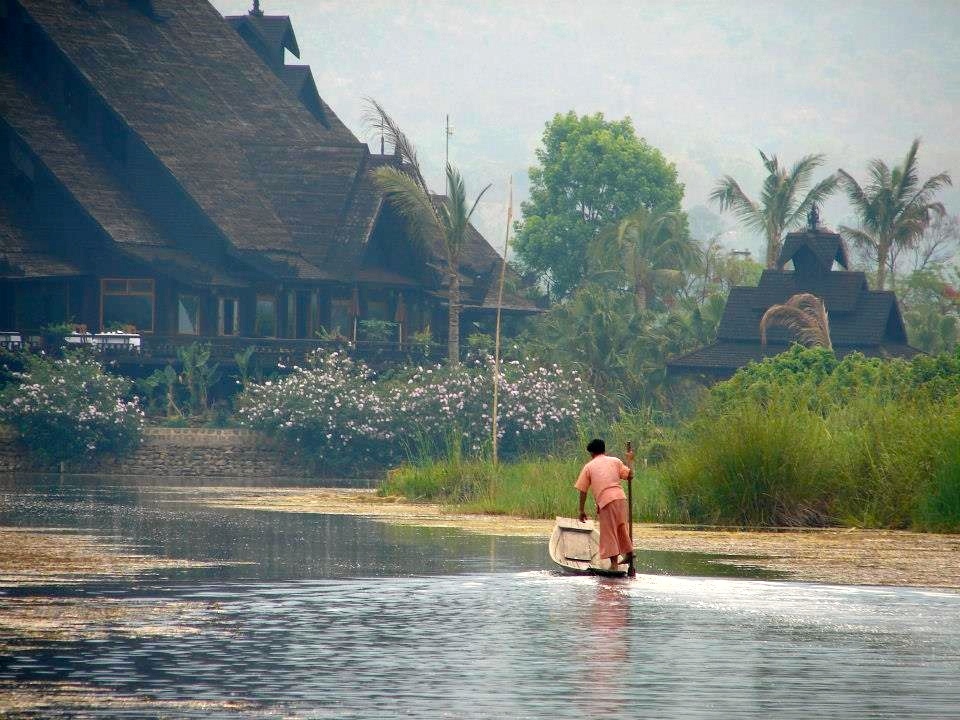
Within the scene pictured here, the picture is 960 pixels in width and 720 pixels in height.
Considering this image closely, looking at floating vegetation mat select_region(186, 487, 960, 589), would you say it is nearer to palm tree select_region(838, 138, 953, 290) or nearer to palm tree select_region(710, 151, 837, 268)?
palm tree select_region(710, 151, 837, 268)

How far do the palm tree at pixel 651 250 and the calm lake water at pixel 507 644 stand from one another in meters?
41.2

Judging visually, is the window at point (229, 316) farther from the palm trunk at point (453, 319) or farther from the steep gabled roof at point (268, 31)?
the steep gabled roof at point (268, 31)

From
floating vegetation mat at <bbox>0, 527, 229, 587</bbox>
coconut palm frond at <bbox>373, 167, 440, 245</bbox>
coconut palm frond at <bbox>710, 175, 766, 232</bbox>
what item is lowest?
floating vegetation mat at <bbox>0, 527, 229, 587</bbox>

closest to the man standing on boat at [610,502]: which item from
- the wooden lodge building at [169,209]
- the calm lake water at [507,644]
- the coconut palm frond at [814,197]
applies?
the calm lake water at [507,644]

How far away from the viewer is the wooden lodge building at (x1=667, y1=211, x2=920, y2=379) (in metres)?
54.9

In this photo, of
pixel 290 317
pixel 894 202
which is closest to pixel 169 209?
pixel 290 317

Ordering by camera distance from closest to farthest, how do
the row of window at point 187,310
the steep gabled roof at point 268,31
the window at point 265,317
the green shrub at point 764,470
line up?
1. the green shrub at point 764,470
2. the row of window at point 187,310
3. the window at point 265,317
4. the steep gabled roof at point 268,31

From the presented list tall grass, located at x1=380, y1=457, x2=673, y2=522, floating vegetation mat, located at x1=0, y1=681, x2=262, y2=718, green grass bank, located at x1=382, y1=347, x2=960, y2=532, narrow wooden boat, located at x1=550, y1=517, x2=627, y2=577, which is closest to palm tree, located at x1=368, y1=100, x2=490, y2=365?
tall grass, located at x1=380, y1=457, x2=673, y2=522

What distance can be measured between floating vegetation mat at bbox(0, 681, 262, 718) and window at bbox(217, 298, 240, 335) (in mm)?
A: 45062

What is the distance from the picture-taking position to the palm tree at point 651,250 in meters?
63.4

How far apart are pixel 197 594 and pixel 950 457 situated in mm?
11996

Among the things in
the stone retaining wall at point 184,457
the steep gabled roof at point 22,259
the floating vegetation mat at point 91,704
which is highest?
the steep gabled roof at point 22,259

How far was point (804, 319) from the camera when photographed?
5100 centimetres

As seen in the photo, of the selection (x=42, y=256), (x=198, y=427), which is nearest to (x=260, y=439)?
(x=198, y=427)
